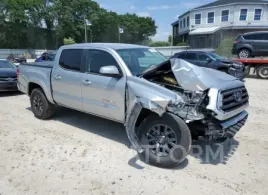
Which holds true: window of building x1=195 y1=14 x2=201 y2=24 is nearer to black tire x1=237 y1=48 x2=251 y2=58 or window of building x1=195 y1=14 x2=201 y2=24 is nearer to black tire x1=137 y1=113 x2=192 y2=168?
black tire x1=237 y1=48 x2=251 y2=58

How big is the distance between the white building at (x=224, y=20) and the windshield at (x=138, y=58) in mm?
29277

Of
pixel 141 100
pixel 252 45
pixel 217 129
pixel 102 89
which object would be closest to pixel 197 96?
pixel 217 129

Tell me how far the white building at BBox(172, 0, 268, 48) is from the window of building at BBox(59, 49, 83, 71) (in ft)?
97.7

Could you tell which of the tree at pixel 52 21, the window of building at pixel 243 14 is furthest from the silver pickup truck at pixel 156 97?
the tree at pixel 52 21

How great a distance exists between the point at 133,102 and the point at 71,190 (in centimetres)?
153

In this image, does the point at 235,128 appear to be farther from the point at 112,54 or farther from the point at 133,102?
the point at 112,54

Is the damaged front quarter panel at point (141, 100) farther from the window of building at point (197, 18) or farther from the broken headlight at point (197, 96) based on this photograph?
the window of building at point (197, 18)

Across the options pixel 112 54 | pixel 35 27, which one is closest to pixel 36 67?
pixel 112 54

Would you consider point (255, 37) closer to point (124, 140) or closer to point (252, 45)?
point (252, 45)

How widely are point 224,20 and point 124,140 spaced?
34566mm

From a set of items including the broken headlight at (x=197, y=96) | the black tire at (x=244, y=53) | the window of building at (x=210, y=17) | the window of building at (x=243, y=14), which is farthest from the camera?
the window of building at (x=210, y=17)

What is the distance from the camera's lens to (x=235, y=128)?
3.52 meters

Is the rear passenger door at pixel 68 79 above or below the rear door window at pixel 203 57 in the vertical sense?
below

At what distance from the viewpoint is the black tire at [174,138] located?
3307mm
